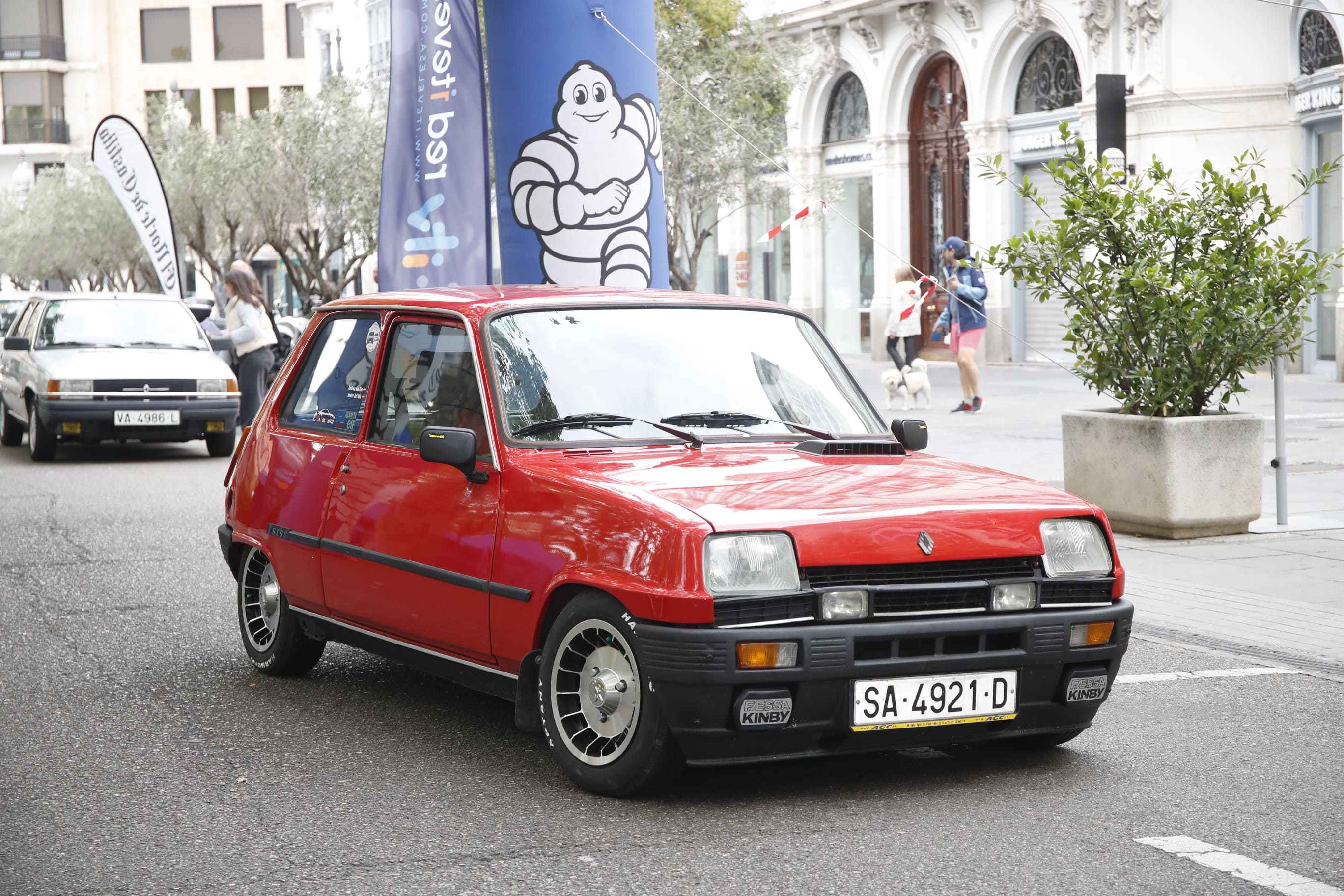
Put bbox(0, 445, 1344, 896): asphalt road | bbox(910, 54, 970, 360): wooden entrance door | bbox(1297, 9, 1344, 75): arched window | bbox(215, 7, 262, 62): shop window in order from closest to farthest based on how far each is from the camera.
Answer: bbox(0, 445, 1344, 896): asphalt road < bbox(1297, 9, 1344, 75): arched window < bbox(910, 54, 970, 360): wooden entrance door < bbox(215, 7, 262, 62): shop window

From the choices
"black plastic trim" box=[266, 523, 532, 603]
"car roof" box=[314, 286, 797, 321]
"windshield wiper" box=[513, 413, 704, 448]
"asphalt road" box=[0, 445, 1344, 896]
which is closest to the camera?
"asphalt road" box=[0, 445, 1344, 896]

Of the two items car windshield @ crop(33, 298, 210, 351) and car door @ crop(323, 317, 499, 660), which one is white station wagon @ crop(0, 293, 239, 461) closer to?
car windshield @ crop(33, 298, 210, 351)

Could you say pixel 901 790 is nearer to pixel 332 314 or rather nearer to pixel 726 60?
pixel 332 314

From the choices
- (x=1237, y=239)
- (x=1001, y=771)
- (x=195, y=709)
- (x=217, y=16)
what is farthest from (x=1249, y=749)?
(x=217, y=16)

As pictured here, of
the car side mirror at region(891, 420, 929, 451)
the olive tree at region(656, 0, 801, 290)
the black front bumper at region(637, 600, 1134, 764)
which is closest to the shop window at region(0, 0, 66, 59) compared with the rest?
the olive tree at region(656, 0, 801, 290)

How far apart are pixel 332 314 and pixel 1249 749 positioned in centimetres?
370

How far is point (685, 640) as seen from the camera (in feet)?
14.9

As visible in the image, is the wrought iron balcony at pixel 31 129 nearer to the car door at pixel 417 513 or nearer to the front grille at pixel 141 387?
the front grille at pixel 141 387

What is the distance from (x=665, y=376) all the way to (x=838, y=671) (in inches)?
55.8

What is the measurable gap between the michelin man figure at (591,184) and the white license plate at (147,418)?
17.5ft

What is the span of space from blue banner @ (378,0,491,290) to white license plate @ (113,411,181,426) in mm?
3778

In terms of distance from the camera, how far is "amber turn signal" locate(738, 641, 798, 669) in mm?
4543

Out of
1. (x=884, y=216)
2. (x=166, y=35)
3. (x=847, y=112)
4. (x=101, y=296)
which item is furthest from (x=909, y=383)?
(x=166, y=35)

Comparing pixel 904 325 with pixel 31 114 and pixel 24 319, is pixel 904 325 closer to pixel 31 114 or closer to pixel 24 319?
pixel 24 319
